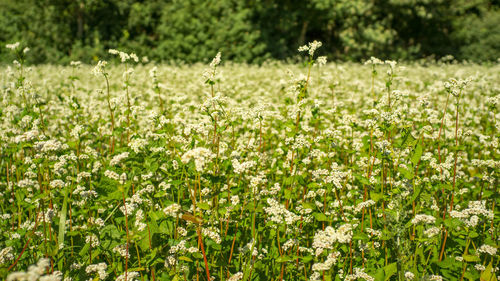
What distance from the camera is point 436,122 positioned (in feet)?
12.7

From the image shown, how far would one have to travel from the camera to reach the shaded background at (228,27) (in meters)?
24.6

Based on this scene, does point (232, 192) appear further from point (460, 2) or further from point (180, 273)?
point (460, 2)

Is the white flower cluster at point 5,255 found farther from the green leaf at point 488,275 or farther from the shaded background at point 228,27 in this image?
the shaded background at point 228,27

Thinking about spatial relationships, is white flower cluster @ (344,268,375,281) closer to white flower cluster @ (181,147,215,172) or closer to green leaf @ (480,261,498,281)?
green leaf @ (480,261,498,281)

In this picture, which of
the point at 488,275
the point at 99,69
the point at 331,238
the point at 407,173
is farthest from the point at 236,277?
the point at 99,69

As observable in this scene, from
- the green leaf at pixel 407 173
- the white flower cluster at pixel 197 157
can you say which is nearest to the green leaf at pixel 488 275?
the green leaf at pixel 407 173

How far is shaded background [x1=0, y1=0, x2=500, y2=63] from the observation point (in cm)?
2462

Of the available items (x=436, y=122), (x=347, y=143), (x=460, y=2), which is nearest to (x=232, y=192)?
(x=347, y=143)

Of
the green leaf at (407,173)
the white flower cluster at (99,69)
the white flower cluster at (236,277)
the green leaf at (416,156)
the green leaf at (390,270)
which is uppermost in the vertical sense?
the white flower cluster at (99,69)

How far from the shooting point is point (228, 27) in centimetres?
2441

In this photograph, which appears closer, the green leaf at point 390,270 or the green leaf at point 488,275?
the green leaf at point 390,270

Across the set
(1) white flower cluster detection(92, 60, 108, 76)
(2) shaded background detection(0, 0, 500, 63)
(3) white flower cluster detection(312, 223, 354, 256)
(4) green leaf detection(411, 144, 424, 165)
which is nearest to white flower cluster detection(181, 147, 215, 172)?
(3) white flower cluster detection(312, 223, 354, 256)

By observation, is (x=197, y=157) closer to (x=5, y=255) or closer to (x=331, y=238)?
(x=331, y=238)

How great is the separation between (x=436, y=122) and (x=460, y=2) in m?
31.2
